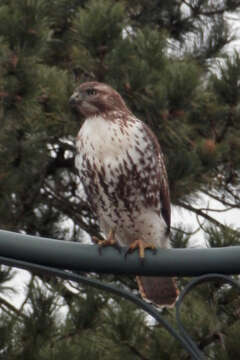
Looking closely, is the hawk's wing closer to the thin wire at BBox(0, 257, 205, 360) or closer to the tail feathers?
the tail feathers

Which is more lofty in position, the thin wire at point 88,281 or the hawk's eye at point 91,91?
the hawk's eye at point 91,91

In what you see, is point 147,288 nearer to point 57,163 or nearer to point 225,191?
point 225,191

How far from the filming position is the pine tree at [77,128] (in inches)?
167

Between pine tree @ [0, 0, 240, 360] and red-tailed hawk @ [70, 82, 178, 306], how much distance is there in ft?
1.92

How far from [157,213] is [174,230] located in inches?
57.6

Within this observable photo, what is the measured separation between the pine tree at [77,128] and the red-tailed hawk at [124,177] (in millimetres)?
585

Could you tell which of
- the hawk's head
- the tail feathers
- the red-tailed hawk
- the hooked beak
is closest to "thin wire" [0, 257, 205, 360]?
the red-tailed hawk

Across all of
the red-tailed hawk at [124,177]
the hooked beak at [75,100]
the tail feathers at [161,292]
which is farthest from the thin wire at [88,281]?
the hooked beak at [75,100]

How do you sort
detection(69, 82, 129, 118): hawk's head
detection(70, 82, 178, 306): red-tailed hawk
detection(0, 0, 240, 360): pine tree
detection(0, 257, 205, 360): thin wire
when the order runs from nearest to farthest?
detection(0, 257, 205, 360): thin wire < detection(70, 82, 178, 306): red-tailed hawk < detection(69, 82, 129, 118): hawk's head < detection(0, 0, 240, 360): pine tree

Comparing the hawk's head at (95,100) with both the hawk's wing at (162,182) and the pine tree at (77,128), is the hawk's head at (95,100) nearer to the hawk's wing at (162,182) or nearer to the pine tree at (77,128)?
the hawk's wing at (162,182)

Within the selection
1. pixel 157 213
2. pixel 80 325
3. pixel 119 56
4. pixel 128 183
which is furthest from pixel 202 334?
pixel 119 56

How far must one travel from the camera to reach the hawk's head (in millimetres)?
3631

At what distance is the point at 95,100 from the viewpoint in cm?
367

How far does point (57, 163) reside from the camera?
5727mm
